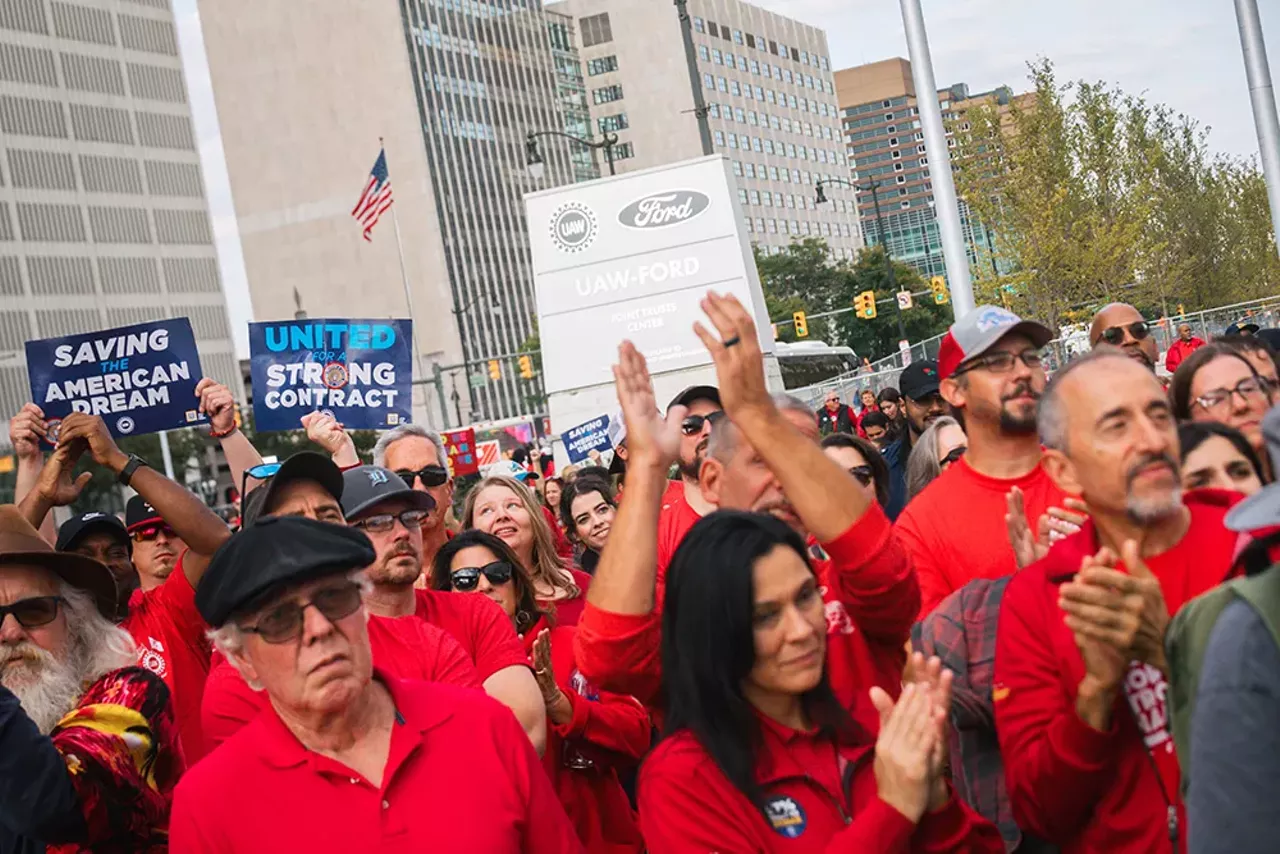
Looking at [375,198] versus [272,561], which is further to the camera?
[375,198]

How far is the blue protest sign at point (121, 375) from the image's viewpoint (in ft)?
35.5

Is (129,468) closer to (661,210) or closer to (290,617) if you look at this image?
(290,617)

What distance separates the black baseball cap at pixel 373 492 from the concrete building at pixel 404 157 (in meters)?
122

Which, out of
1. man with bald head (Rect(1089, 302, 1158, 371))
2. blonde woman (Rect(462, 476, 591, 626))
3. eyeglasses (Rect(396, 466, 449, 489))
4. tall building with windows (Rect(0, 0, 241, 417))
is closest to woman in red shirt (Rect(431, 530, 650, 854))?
blonde woman (Rect(462, 476, 591, 626))

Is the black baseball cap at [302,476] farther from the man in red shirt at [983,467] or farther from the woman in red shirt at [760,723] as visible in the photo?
the woman in red shirt at [760,723]

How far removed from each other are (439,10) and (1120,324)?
13380cm

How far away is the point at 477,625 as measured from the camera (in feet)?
18.9

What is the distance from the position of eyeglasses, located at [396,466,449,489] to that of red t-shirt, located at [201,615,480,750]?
10.6 feet

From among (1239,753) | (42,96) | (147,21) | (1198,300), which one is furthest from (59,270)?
(1239,753)

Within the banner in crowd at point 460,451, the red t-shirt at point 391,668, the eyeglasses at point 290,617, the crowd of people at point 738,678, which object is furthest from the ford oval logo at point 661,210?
the eyeglasses at point 290,617

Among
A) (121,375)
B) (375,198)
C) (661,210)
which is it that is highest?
(375,198)

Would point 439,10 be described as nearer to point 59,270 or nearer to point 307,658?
point 59,270

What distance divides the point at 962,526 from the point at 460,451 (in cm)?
2388

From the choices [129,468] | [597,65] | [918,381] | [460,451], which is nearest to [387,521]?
[129,468]
